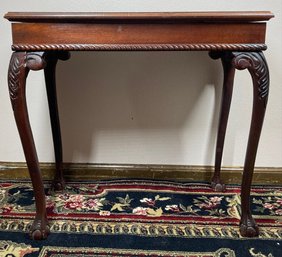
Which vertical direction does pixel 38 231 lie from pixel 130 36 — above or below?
below

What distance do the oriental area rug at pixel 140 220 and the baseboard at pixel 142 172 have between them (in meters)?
0.05

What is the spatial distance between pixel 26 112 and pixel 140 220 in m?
0.48

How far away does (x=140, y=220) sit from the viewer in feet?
3.53

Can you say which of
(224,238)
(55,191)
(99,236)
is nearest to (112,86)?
(55,191)

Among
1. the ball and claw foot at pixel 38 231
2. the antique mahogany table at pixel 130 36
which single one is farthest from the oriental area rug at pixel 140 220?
the antique mahogany table at pixel 130 36

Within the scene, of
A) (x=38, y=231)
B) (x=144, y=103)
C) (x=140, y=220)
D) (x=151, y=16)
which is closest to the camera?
(x=151, y=16)

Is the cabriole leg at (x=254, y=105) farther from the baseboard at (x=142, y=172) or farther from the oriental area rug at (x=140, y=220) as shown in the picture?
the baseboard at (x=142, y=172)

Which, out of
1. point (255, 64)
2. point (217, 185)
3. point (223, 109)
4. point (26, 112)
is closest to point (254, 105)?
point (255, 64)

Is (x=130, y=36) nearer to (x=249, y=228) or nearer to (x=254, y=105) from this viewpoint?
(x=254, y=105)

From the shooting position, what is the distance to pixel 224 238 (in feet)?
3.22

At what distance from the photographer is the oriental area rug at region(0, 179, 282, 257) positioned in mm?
932

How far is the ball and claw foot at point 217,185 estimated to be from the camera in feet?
4.18

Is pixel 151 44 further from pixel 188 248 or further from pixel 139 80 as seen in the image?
pixel 188 248

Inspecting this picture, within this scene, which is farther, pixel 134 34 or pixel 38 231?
pixel 38 231
